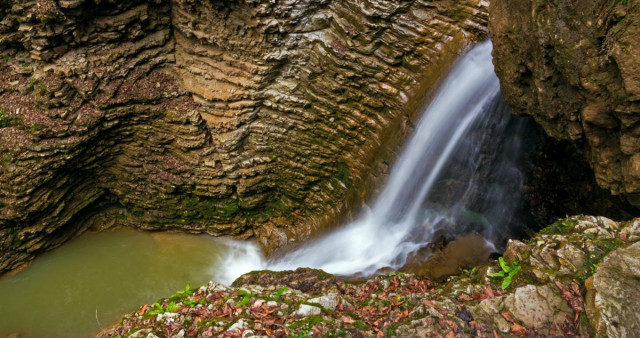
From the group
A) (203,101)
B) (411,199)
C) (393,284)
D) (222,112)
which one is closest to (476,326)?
(393,284)

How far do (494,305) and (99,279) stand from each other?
7991 mm

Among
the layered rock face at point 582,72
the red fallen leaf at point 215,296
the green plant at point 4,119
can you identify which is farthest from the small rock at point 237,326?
the green plant at point 4,119

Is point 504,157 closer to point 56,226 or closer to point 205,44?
point 205,44

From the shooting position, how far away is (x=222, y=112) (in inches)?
326

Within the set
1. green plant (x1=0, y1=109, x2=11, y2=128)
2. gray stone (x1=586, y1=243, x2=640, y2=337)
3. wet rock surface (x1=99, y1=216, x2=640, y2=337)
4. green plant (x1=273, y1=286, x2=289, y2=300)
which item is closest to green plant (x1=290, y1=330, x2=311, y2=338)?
wet rock surface (x1=99, y1=216, x2=640, y2=337)

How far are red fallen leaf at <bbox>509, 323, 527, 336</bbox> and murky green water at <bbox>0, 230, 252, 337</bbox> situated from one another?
6.49 meters

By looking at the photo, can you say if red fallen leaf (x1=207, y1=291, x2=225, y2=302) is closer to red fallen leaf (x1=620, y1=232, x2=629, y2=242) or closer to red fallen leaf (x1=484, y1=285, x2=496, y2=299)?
red fallen leaf (x1=484, y1=285, x2=496, y2=299)

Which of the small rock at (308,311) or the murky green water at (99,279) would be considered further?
the murky green water at (99,279)

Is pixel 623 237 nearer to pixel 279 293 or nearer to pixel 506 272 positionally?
pixel 506 272

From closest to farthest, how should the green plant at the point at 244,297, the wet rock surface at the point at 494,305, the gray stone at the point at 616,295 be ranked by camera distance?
1. the gray stone at the point at 616,295
2. the wet rock surface at the point at 494,305
3. the green plant at the point at 244,297

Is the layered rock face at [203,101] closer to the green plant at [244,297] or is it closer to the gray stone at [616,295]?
the green plant at [244,297]

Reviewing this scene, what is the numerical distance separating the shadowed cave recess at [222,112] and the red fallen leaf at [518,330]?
123 inches

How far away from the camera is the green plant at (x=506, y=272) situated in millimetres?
4175

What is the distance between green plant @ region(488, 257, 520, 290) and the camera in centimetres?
418
